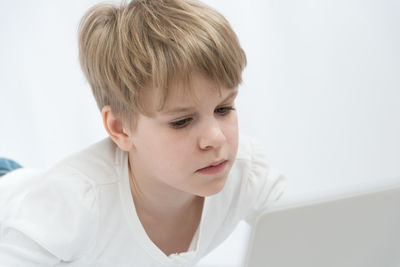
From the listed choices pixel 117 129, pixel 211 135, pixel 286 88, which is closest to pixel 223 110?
pixel 211 135

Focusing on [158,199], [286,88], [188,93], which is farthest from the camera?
[286,88]

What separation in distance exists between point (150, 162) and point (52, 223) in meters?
0.19

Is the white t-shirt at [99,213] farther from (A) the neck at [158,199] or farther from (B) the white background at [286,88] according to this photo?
(B) the white background at [286,88]

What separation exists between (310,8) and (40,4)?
2.75 ft

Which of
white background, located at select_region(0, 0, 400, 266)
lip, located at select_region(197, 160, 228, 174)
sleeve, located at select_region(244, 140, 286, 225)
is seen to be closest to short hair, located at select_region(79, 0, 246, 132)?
lip, located at select_region(197, 160, 228, 174)

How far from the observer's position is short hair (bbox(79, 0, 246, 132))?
2.73 feet

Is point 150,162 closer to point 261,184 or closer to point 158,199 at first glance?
point 158,199

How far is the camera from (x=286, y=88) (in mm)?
1740

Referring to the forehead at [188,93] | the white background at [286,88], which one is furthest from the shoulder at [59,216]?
the white background at [286,88]

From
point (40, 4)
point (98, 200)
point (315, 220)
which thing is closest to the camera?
point (315, 220)

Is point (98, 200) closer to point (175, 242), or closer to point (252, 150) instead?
point (175, 242)

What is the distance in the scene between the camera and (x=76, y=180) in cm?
98

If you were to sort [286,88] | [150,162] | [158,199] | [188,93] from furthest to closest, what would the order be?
[286,88] < [158,199] < [150,162] < [188,93]

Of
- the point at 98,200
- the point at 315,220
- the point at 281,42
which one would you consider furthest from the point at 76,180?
the point at 281,42
